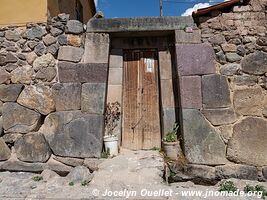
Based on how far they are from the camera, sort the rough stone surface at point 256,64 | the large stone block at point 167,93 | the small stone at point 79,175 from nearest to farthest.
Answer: the small stone at point 79,175, the rough stone surface at point 256,64, the large stone block at point 167,93

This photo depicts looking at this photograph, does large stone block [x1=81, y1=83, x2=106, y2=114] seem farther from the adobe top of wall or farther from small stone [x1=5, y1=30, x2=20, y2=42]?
small stone [x1=5, y1=30, x2=20, y2=42]

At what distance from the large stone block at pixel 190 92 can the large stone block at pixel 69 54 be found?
5.84 ft

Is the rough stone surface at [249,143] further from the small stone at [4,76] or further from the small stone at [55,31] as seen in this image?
the small stone at [4,76]

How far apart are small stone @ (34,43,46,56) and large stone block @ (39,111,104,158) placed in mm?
1063

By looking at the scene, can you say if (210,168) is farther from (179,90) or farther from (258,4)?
(258,4)

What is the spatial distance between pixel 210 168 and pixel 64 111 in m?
2.48

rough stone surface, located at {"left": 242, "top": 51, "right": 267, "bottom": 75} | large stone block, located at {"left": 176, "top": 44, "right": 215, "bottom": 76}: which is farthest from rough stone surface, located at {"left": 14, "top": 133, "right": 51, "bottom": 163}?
rough stone surface, located at {"left": 242, "top": 51, "right": 267, "bottom": 75}

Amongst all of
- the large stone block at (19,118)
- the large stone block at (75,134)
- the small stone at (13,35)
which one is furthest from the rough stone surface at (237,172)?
the small stone at (13,35)

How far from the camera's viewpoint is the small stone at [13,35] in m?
→ 4.25

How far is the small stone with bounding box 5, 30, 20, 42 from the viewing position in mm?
4246

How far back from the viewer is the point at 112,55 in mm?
4605

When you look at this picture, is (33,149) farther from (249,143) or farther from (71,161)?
(249,143)

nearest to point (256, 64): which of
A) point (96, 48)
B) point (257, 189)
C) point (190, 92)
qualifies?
point (190, 92)

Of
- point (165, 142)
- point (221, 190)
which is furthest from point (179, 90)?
point (221, 190)
